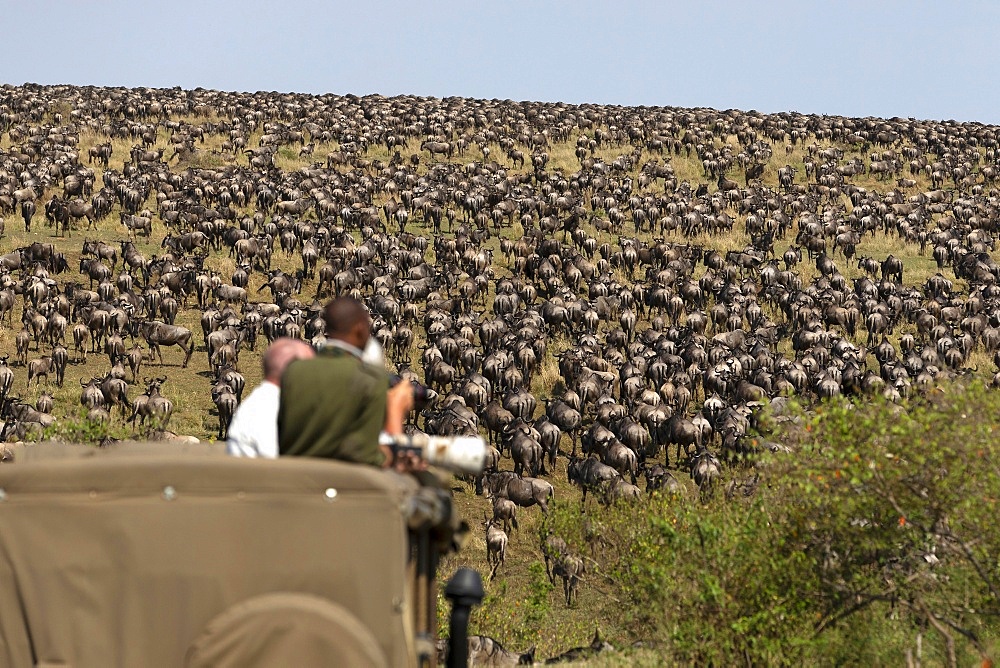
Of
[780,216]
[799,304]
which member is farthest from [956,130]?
[799,304]

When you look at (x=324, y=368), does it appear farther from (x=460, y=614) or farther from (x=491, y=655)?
(x=491, y=655)

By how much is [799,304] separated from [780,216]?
18.6 meters

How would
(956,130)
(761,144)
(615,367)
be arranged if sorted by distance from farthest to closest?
(956,130) < (761,144) < (615,367)

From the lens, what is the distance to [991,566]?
15.6 meters

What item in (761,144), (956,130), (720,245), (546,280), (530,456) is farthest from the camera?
(956,130)

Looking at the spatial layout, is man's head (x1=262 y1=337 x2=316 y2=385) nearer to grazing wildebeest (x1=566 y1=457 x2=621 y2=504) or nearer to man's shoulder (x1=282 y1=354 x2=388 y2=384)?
man's shoulder (x1=282 y1=354 x2=388 y2=384)

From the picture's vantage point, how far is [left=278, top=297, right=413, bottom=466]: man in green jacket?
247 inches

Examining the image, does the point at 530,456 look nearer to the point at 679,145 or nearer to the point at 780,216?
the point at 780,216

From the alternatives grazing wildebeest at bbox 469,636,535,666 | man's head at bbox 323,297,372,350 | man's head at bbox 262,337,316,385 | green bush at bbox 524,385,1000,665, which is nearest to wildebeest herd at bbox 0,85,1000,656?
green bush at bbox 524,385,1000,665

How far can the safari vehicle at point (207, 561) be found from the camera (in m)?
5.36

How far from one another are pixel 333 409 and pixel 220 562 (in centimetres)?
114

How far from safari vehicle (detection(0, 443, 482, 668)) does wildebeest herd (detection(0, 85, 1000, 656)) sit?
13.1 meters

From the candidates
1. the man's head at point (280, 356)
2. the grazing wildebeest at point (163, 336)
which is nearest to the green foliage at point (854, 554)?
the man's head at point (280, 356)

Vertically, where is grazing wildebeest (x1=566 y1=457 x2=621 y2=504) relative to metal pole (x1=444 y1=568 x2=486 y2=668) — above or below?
below
